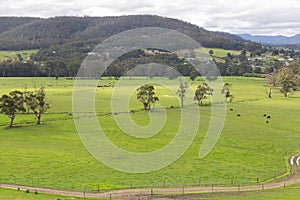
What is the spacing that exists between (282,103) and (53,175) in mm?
85159

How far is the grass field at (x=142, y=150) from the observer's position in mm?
45094

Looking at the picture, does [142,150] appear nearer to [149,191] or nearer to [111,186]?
[111,186]

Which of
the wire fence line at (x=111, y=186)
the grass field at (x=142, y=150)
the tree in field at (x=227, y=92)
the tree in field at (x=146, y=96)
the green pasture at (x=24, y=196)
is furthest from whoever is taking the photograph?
the tree in field at (x=227, y=92)

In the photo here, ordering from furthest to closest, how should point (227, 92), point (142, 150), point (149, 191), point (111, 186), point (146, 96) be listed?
point (227, 92) → point (146, 96) → point (142, 150) → point (111, 186) → point (149, 191)

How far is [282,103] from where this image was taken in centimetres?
11600

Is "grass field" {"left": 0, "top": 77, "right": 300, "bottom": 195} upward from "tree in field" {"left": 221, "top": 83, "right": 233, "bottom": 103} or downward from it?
downward

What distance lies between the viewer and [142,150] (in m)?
59.0

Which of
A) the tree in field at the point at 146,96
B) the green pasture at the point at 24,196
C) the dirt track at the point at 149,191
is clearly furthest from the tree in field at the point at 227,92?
the green pasture at the point at 24,196

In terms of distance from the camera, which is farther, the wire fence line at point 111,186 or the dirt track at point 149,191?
the wire fence line at point 111,186

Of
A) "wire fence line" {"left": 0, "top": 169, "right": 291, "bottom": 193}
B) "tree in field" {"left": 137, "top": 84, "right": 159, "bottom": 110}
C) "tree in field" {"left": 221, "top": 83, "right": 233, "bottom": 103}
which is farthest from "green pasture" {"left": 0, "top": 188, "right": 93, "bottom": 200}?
"tree in field" {"left": 221, "top": 83, "right": 233, "bottom": 103}

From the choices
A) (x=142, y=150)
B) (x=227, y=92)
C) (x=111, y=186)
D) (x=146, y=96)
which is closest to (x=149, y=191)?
(x=111, y=186)

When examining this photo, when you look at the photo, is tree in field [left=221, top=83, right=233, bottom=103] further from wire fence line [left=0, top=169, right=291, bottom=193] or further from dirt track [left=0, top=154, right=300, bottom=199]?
dirt track [left=0, top=154, right=300, bottom=199]

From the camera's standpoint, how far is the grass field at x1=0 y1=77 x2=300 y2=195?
1775 inches

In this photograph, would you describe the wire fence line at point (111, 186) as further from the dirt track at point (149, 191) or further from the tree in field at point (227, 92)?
the tree in field at point (227, 92)
